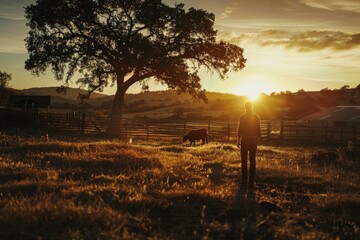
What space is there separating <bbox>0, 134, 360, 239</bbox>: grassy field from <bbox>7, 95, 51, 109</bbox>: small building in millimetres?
44929

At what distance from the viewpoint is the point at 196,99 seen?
36.5m

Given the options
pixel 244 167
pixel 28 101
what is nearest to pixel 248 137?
pixel 244 167

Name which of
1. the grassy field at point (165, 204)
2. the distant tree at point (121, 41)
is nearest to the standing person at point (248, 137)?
the grassy field at point (165, 204)

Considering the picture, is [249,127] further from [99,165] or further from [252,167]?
[99,165]

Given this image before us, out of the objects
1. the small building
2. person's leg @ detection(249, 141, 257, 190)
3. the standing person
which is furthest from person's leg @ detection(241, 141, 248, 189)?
the small building

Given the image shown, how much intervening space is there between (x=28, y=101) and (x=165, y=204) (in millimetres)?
52622

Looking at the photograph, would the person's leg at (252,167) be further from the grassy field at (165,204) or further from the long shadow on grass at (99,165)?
the long shadow on grass at (99,165)

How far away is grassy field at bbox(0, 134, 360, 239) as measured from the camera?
234 inches

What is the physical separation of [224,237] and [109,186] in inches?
137

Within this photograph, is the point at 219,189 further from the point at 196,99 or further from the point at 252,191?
the point at 196,99

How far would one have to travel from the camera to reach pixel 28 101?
183ft

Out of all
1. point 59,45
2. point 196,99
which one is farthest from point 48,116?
point 196,99

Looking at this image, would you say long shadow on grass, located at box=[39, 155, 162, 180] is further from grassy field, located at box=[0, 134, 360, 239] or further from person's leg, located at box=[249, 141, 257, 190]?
person's leg, located at box=[249, 141, 257, 190]

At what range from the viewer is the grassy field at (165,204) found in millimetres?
5949
